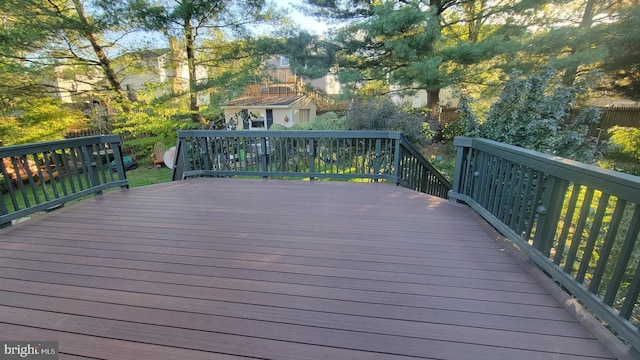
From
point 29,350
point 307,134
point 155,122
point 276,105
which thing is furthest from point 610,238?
point 276,105

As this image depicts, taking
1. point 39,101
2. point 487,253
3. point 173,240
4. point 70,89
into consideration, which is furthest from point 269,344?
point 70,89

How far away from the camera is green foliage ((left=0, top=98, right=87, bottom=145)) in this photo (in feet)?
25.8

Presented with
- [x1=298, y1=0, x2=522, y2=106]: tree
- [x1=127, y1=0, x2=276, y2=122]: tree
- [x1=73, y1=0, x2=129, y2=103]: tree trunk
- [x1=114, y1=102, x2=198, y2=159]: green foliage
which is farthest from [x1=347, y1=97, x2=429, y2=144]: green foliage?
[x1=73, y1=0, x2=129, y2=103]: tree trunk

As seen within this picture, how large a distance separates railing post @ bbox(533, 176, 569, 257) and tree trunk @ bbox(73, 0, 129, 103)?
10785 mm

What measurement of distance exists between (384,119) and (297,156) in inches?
89.6

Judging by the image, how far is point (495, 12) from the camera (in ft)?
28.2

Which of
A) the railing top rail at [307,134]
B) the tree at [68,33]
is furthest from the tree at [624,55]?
the tree at [68,33]

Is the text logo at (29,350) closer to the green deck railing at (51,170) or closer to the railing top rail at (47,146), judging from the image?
the green deck railing at (51,170)

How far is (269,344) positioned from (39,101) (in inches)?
426

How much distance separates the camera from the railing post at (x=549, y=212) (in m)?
1.72

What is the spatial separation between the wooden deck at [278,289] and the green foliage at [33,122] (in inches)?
297

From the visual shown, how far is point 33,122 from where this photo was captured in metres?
8.21

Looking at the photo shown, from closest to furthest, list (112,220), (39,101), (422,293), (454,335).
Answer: (454,335)
(422,293)
(112,220)
(39,101)

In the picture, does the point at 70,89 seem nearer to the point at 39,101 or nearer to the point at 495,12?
the point at 39,101
